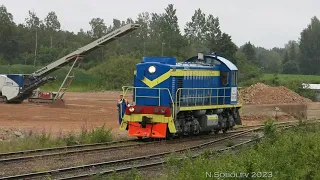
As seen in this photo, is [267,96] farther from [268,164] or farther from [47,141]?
[268,164]

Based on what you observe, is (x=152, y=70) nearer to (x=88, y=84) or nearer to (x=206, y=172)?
(x=206, y=172)

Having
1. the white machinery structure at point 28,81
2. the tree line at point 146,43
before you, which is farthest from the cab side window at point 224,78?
the tree line at point 146,43

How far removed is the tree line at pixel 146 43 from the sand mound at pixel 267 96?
24422mm

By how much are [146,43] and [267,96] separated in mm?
58065

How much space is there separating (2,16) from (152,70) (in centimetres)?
7639

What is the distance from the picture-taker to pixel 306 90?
2063 inches

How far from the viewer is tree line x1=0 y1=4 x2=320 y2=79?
75.8 metres

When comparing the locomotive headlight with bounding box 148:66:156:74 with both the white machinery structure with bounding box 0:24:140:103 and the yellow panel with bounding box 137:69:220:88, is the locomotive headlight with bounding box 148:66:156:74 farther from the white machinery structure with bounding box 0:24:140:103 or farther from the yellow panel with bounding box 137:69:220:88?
the white machinery structure with bounding box 0:24:140:103

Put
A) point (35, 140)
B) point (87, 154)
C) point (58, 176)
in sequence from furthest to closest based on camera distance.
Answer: point (35, 140) < point (87, 154) < point (58, 176)

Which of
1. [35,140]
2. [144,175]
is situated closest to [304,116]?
[35,140]

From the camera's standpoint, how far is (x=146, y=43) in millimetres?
96688

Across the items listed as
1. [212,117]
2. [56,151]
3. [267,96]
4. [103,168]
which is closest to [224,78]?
[212,117]

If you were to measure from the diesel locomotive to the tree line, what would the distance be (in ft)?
146

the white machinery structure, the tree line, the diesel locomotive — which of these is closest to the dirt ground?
the white machinery structure
